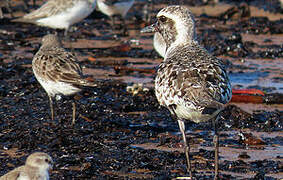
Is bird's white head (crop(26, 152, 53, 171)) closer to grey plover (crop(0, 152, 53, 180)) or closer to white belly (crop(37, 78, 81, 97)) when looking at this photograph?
grey plover (crop(0, 152, 53, 180))

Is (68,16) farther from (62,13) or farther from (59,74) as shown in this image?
(59,74)

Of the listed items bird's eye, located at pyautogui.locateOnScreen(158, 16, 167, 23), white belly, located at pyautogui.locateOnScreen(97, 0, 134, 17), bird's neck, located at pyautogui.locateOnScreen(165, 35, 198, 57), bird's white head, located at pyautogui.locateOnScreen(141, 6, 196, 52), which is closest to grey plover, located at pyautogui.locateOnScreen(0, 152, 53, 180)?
bird's neck, located at pyautogui.locateOnScreen(165, 35, 198, 57)

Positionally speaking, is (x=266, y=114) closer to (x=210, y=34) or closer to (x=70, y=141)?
(x=70, y=141)

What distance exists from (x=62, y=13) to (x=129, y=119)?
525cm

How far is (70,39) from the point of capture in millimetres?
13773

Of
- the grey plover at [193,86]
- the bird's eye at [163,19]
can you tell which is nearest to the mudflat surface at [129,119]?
the grey plover at [193,86]

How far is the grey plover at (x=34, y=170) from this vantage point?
5355 millimetres

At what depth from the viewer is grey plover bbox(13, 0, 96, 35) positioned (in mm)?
13047

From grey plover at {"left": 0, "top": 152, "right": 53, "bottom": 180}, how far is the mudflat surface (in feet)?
2.70

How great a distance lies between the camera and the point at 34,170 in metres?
5.38

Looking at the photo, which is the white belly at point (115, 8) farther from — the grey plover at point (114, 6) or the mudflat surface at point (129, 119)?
the mudflat surface at point (129, 119)

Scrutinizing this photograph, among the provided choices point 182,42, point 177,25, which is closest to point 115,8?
point 177,25

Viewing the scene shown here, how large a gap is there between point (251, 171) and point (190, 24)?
1.82 meters

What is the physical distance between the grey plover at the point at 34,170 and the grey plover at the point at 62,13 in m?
7.88
